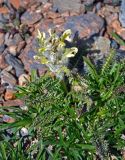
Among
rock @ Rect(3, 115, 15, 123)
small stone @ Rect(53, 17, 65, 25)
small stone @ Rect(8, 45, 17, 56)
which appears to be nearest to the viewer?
rock @ Rect(3, 115, 15, 123)

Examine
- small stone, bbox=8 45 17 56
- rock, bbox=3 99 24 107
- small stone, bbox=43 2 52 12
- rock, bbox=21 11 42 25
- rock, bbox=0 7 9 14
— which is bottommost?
rock, bbox=3 99 24 107

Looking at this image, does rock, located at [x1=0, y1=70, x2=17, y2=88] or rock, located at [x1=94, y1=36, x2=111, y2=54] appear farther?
rock, located at [x1=94, y1=36, x2=111, y2=54]

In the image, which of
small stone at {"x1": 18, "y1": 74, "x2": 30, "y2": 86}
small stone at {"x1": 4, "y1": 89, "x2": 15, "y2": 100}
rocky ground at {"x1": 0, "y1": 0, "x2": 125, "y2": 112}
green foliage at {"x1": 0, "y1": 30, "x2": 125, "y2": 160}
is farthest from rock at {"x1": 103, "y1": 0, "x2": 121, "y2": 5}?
small stone at {"x1": 4, "y1": 89, "x2": 15, "y2": 100}

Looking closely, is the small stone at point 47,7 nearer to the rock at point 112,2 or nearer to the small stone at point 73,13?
the small stone at point 73,13

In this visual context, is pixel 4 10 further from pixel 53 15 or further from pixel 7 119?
pixel 7 119

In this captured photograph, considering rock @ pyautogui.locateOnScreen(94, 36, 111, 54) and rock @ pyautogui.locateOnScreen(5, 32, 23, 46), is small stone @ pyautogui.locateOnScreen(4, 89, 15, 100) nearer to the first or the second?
rock @ pyautogui.locateOnScreen(5, 32, 23, 46)

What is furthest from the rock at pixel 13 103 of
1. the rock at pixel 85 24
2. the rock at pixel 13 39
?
the rock at pixel 85 24

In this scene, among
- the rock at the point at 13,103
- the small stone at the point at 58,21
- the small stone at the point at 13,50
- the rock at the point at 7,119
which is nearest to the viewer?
the rock at the point at 7,119
